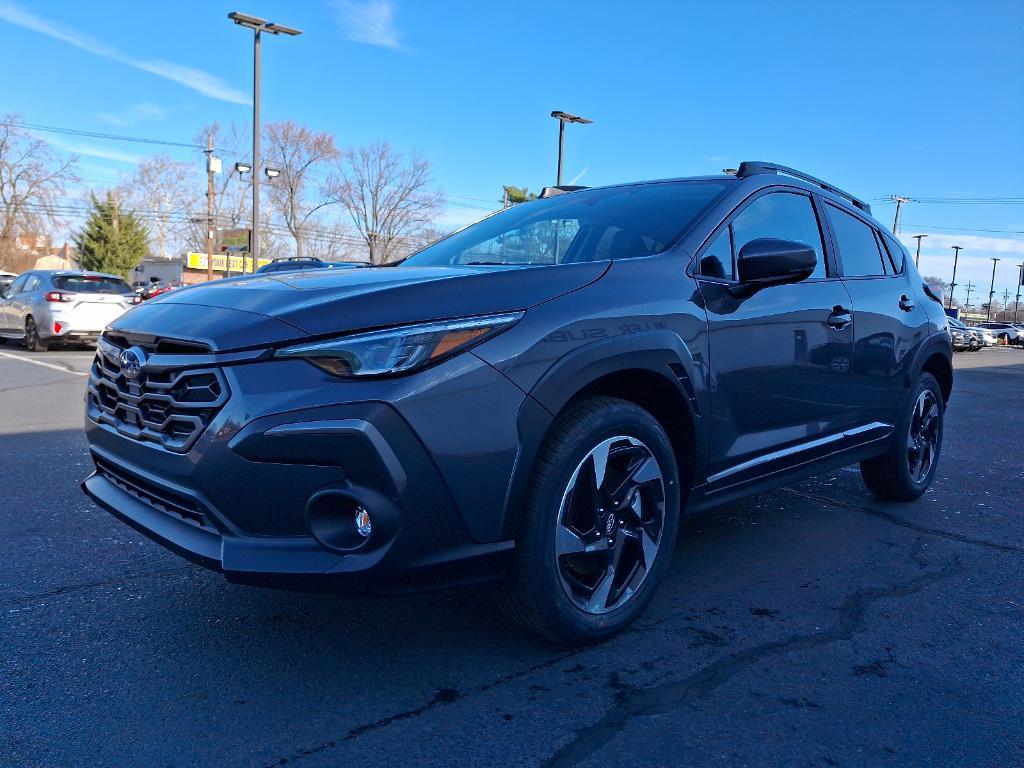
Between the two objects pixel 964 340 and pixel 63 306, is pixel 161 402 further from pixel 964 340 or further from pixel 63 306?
pixel 964 340

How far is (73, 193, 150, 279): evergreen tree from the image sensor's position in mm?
58562

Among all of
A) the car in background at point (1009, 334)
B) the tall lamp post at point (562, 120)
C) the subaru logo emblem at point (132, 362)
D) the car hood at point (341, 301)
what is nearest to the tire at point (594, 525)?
the car hood at point (341, 301)

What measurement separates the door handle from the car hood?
146cm

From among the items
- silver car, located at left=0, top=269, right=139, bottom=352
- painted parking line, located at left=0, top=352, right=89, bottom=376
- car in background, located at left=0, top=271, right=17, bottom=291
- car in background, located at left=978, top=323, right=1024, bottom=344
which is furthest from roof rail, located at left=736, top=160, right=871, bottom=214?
car in background, located at left=978, top=323, right=1024, bottom=344

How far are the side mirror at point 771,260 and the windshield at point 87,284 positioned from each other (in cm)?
1374

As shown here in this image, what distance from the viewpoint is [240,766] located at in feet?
6.77

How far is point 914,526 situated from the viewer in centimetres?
447

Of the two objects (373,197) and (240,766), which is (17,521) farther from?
(373,197)

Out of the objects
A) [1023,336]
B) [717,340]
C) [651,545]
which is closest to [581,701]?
[651,545]

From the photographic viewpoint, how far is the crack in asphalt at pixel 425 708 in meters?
2.13

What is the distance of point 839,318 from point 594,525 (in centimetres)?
182

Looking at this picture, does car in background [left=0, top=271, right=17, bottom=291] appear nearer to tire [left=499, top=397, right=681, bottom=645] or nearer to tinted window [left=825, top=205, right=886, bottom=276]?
tinted window [left=825, top=205, right=886, bottom=276]

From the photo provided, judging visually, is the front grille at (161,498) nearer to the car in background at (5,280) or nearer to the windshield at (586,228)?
the windshield at (586,228)

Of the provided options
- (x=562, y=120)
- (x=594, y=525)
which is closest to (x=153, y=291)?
(x=562, y=120)
